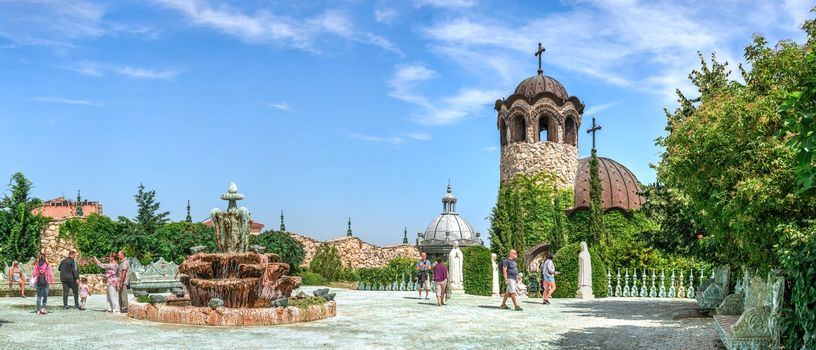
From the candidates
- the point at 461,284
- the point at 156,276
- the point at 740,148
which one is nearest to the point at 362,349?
the point at 740,148

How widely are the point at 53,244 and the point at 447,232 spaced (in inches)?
938

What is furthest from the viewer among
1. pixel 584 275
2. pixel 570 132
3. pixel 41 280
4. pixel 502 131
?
pixel 502 131

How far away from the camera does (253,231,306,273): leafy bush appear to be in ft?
117

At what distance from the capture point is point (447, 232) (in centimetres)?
4659

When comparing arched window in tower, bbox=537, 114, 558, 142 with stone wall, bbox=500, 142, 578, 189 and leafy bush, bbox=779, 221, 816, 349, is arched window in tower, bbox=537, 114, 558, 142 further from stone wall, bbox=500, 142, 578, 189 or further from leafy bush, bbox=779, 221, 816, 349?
leafy bush, bbox=779, 221, 816, 349

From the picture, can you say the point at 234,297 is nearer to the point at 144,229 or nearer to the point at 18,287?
the point at 18,287

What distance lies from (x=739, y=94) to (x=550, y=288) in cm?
1023

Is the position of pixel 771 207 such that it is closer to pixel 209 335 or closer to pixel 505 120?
pixel 209 335

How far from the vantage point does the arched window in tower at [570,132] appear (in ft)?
139

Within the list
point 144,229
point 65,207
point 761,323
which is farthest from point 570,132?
point 65,207

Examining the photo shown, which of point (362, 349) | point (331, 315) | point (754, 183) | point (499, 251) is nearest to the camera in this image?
point (754, 183)

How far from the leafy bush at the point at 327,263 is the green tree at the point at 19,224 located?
1697 centimetres

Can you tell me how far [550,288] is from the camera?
2058 cm

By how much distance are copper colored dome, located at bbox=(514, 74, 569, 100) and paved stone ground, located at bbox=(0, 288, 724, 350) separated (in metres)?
27.0
